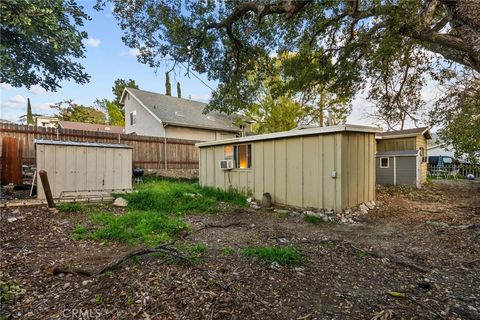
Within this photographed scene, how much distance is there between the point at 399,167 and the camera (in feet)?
40.4

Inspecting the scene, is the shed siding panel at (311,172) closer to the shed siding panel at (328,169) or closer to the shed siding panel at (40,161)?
the shed siding panel at (328,169)

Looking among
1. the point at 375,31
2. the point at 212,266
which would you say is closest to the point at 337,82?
the point at 375,31

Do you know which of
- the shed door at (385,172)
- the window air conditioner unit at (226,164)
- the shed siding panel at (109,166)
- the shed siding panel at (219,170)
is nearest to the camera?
the shed siding panel at (109,166)

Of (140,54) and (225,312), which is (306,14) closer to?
(140,54)

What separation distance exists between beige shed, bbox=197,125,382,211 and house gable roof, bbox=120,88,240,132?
26.1ft

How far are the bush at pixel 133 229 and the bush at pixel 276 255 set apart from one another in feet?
5.03

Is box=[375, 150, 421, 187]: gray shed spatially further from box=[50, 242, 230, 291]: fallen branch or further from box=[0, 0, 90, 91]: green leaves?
box=[0, 0, 90, 91]: green leaves

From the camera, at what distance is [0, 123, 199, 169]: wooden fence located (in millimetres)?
9602

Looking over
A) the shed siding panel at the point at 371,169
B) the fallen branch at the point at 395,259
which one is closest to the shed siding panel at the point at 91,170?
the fallen branch at the point at 395,259

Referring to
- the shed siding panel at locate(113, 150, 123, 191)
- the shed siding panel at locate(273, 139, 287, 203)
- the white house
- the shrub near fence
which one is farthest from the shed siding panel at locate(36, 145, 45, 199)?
the shrub near fence

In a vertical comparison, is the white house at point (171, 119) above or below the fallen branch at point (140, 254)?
above

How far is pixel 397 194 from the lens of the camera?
32.6 ft

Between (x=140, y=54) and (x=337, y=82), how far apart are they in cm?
588

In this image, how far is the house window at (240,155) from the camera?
8855 mm
